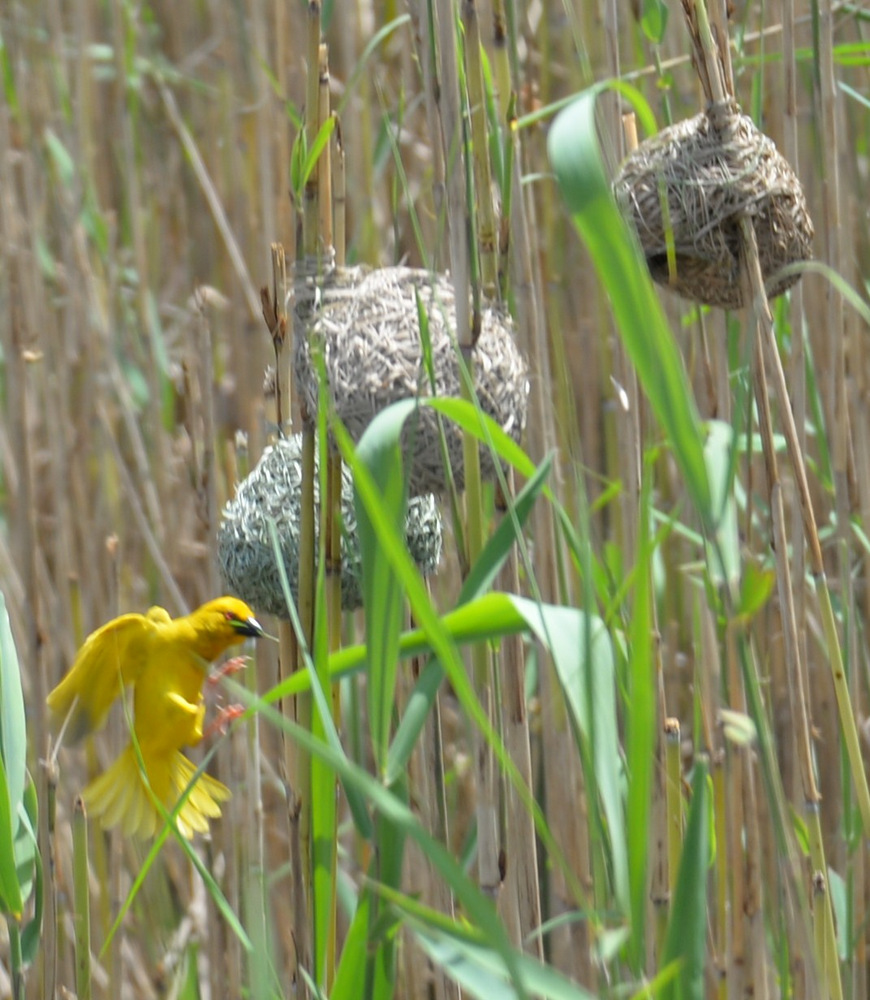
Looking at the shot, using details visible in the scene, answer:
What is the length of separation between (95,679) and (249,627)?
157 millimetres

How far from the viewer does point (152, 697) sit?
149 centimetres

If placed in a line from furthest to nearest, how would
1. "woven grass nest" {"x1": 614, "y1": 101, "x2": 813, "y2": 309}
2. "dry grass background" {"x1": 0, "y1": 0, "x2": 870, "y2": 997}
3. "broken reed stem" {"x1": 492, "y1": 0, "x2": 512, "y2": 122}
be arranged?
→ "dry grass background" {"x1": 0, "y1": 0, "x2": 870, "y2": 997}
"broken reed stem" {"x1": 492, "y1": 0, "x2": 512, "y2": 122}
"woven grass nest" {"x1": 614, "y1": 101, "x2": 813, "y2": 309}

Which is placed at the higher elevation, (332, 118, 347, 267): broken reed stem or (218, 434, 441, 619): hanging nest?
(332, 118, 347, 267): broken reed stem

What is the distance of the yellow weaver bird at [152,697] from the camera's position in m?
1.25

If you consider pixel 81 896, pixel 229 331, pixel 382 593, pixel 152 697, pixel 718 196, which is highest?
pixel 229 331

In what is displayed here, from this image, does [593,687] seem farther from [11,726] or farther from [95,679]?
[95,679]

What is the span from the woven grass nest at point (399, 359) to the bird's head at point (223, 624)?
30 cm

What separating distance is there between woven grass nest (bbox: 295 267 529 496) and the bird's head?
30cm

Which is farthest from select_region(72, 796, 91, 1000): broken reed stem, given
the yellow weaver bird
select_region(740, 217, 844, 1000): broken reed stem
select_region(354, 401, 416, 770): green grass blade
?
select_region(740, 217, 844, 1000): broken reed stem

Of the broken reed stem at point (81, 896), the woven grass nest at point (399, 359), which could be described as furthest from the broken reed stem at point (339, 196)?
the broken reed stem at point (81, 896)

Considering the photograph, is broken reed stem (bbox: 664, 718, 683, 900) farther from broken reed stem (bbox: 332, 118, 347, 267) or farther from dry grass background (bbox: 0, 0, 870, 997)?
broken reed stem (bbox: 332, 118, 347, 267)

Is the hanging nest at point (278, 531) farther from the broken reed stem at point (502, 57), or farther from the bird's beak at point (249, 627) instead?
the broken reed stem at point (502, 57)

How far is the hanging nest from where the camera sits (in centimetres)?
109

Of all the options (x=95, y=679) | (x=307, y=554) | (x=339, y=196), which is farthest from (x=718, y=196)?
(x=95, y=679)
